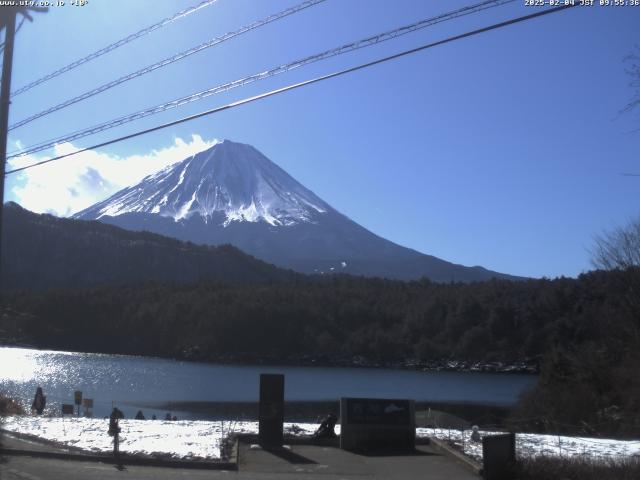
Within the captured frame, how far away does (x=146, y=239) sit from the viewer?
193 m

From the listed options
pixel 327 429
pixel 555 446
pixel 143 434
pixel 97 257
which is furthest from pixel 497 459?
pixel 97 257

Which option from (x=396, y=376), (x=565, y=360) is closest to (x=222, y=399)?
(x=565, y=360)

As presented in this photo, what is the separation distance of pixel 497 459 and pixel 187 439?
21.5 feet

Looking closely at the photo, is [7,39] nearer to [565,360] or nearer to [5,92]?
[5,92]

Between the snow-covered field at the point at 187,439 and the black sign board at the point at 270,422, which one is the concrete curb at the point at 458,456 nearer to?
the snow-covered field at the point at 187,439

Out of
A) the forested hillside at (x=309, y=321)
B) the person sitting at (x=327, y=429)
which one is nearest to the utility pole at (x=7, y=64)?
the person sitting at (x=327, y=429)

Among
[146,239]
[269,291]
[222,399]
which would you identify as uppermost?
[146,239]

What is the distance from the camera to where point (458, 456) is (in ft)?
50.6

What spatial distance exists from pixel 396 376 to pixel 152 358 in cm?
3954

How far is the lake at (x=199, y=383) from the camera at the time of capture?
64.2 metres

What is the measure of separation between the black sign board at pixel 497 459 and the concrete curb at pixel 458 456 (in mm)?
590

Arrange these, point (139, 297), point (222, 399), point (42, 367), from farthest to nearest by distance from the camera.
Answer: point (139, 297) < point (42, 367) < point (222, 399)

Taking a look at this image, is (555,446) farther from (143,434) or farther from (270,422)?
(143,434)

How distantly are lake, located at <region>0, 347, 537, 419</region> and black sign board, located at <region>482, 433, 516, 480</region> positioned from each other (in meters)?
38.3
